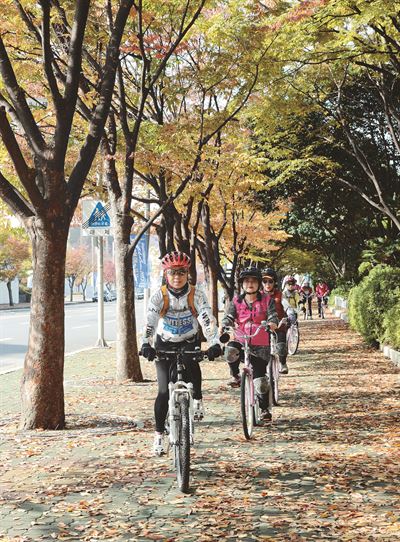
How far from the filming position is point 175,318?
6.88 m

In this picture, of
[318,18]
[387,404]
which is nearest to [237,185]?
[318,18]

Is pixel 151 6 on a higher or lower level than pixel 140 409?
higher

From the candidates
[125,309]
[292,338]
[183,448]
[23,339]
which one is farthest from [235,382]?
[23,339]

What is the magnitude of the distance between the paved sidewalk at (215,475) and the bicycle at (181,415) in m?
0.17

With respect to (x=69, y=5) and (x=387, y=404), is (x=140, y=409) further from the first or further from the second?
(x=69, y=5)

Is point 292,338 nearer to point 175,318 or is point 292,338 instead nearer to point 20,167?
point 20,167

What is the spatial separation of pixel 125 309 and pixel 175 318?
669 centimetres

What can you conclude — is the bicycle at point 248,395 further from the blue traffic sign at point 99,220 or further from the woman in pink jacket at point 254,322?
the blue traffic sign at point 99,220

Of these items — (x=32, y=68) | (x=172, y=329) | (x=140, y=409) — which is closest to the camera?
(x=172, y=329)

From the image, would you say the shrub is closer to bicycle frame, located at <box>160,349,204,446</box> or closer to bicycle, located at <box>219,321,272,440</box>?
bicycle, located at <box>219,321,272,440</box>

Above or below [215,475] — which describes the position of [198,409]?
above

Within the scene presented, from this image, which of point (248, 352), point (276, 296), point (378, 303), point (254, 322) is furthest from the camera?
point (378, 303)

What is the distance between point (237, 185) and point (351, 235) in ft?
56.6

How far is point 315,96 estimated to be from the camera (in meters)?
20.8
